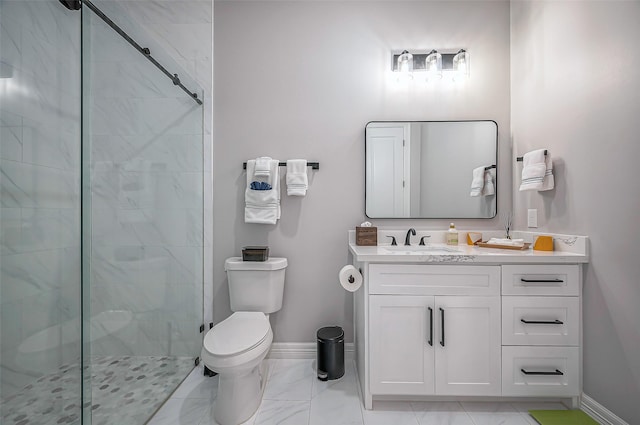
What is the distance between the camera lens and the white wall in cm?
199

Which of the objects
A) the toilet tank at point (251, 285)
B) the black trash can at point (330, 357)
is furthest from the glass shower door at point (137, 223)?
the black trash can at point (330, 357)

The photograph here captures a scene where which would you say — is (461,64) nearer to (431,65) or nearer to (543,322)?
(431,65)

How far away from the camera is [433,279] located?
4.67 ft

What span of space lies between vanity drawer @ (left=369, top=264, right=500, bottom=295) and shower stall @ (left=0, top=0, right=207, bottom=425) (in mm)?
1282

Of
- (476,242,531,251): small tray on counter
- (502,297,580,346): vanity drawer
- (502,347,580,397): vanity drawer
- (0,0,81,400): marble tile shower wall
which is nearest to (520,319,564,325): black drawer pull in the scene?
(502,297,580,346): vanity drawer

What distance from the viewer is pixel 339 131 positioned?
1.99 meters

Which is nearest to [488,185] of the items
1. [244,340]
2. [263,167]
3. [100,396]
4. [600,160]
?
[600,160]

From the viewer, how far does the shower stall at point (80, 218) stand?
1098 millimetres

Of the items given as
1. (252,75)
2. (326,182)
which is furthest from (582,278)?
(252,75)

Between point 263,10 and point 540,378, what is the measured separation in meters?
2.85

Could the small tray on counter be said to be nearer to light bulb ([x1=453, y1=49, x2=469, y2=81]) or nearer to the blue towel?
light bulb ([x1=453, y1=49, x2=469, y2=81])

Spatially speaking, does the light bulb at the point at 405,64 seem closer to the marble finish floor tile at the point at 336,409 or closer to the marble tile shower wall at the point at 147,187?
the marble tile shower wall at the point at 147,187

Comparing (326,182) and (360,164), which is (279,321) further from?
(360,164)

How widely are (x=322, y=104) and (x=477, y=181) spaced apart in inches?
49.1
